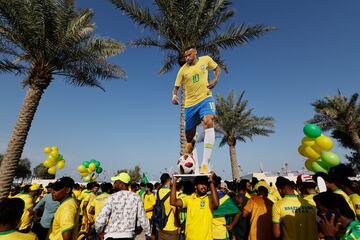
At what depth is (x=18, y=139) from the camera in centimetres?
958

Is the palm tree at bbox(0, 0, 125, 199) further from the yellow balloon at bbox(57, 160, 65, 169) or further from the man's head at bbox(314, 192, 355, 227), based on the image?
→ the man's head at bbox(314, 192, 355, 227)

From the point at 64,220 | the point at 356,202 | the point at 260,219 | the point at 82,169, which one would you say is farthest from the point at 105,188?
the point at 82,169

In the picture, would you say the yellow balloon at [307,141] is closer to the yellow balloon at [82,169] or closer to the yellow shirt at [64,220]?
the yellow shirt at [64,220]

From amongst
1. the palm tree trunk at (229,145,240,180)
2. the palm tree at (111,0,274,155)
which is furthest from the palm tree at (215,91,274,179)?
the palm tree at (111,0,274,155)

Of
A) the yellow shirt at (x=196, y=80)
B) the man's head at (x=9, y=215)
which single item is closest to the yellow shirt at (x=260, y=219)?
the yellow shirt at (x=196, y=80)

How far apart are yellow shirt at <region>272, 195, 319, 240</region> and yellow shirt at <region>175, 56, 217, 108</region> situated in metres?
2.35

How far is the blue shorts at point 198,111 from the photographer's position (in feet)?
15.4

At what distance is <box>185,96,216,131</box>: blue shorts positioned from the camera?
4695mm

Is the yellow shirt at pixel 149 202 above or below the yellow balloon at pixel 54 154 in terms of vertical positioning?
below

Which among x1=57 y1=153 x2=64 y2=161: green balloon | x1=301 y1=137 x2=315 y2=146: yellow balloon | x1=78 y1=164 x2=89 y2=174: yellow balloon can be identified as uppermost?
x1=57 y1=153 x2=64 y2=161: green balloon

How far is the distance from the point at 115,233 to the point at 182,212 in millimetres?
1401

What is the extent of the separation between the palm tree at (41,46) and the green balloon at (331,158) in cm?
1000

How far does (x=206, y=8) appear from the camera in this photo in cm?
1098

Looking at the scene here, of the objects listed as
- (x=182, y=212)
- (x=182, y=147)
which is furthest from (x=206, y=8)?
(x=182, y=212)
